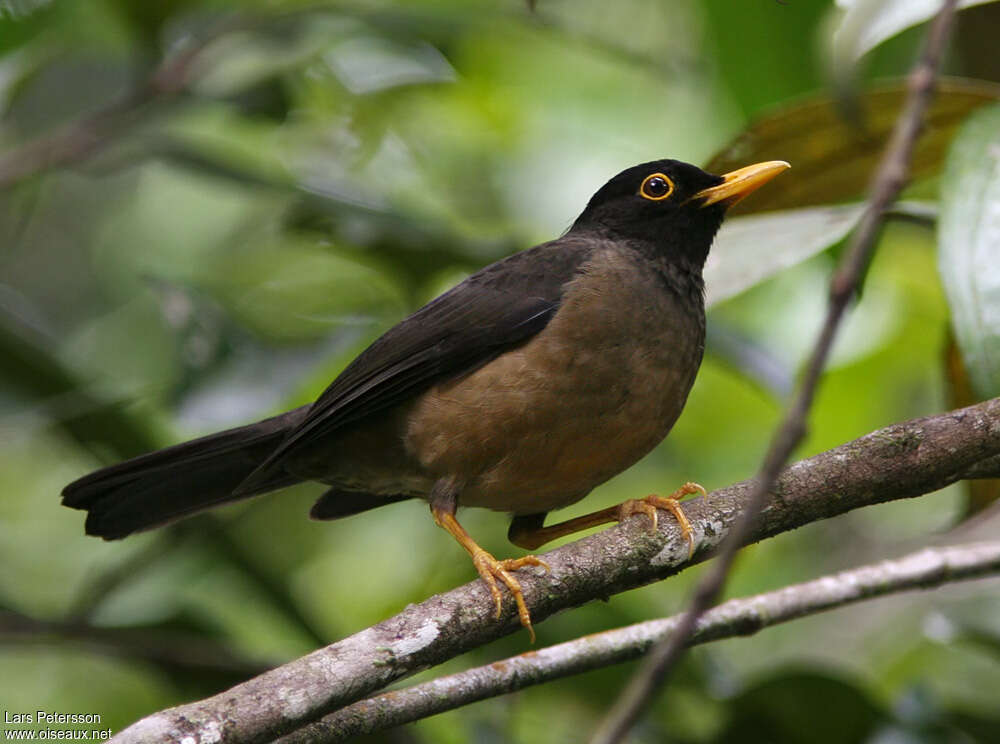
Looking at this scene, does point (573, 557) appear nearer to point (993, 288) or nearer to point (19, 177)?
point (993, 288)

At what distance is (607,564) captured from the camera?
3.03m

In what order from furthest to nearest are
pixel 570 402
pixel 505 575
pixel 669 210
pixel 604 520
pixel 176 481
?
pixel 669 210
pixel 176 481
pixel 604 520
pixel 570 402
pixel 505 575

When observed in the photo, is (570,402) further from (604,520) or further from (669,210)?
(669,210)

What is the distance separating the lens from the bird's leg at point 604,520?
3234 millimetres

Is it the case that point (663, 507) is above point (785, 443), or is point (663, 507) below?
above

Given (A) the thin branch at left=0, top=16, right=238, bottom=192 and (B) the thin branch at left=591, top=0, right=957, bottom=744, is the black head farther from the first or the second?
(B) the thin branch at left=591, top=0, right=957, bottom=744

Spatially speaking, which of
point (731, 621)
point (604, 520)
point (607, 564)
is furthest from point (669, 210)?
point (607, 564)

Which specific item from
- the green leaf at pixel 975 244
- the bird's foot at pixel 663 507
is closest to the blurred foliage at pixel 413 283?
the green leaf at pixel 975 244

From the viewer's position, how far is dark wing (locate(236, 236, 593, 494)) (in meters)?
4.04

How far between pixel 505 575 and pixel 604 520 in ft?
2.79

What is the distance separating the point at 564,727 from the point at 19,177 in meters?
3.32

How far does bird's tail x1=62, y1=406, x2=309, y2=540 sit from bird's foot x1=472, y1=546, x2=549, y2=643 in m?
1.18

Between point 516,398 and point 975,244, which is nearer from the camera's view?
point 975,244

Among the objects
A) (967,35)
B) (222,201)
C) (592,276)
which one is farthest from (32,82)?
(967,35)
